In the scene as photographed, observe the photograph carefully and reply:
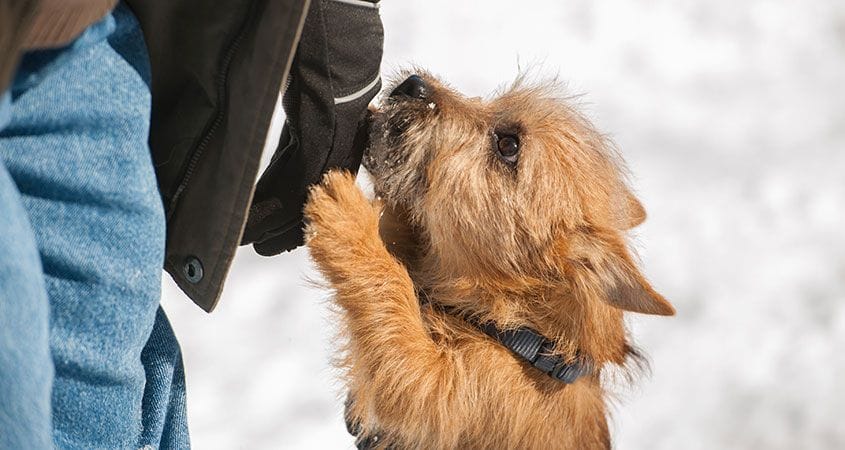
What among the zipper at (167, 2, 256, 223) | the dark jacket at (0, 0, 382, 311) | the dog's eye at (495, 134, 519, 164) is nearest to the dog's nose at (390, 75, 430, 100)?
the dog's eye at (495, 134, 519, 164)

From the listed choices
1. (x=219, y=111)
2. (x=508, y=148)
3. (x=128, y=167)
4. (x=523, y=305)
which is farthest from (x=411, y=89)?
(x=128, y=167)

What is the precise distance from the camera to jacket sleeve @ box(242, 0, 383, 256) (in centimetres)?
213

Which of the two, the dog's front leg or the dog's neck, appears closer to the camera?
the dog's front leg

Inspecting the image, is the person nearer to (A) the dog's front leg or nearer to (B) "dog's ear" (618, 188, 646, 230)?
(A) the dog's front leg

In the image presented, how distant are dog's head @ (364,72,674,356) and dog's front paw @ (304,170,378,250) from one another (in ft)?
0.73

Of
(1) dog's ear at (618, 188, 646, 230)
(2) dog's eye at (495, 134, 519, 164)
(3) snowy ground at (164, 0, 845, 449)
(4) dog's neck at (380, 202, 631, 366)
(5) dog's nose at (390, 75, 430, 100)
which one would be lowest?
(3) snowy ground at (164, 0, 845, 449)

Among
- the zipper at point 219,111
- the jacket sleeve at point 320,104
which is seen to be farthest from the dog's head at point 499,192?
the zipper at point 219,111

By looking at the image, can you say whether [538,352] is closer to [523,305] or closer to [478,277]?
[523,305]

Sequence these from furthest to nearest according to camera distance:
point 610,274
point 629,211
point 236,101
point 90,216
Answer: point 629,211 < point 610,274 < point 236,101 < point 90,216

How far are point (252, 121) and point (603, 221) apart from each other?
63.8 inches

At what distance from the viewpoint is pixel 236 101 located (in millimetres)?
1886

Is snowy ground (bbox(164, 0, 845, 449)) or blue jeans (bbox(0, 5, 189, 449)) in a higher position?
blue jeans (bbox(0, 5, 189, 449))

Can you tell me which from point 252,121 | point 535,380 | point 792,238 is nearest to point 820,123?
point 792,238

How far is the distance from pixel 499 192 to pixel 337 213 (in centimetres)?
67
